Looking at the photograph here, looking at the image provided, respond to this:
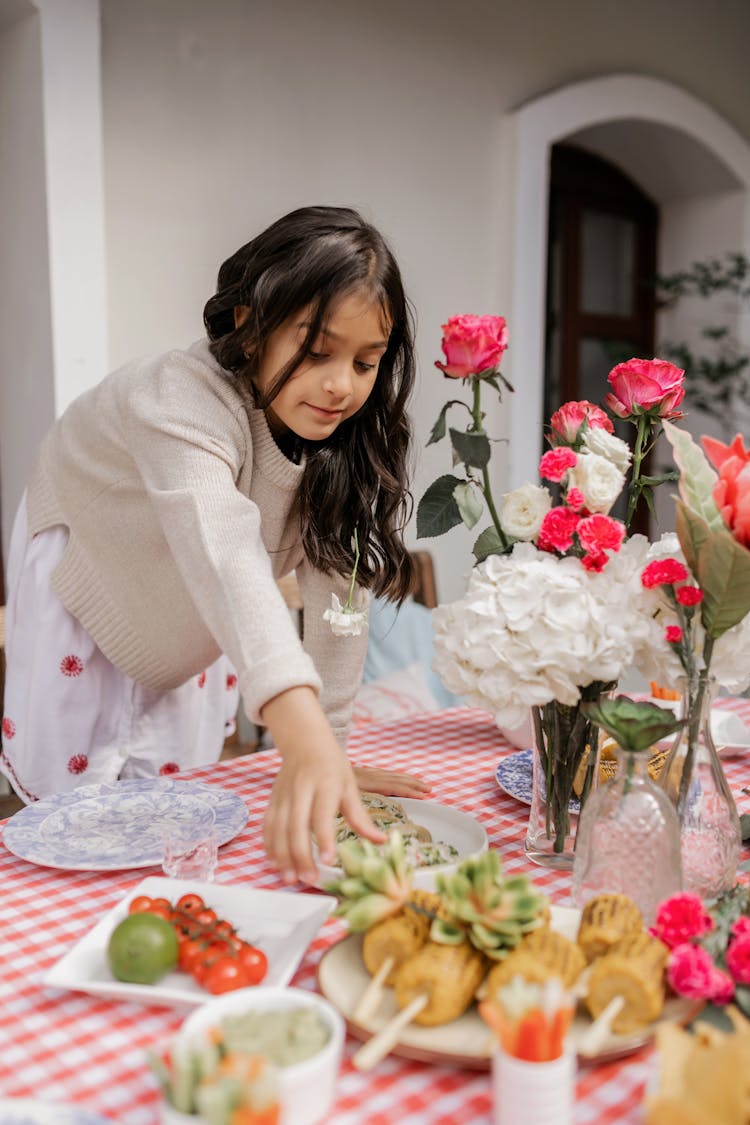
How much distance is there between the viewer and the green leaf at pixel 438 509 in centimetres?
104

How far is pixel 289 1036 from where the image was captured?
69 centimetres

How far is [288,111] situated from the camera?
301 centimetres

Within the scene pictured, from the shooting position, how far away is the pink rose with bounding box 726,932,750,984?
779 mm

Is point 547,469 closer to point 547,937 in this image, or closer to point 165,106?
point 547,937

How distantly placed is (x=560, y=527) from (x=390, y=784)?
0.48 meters

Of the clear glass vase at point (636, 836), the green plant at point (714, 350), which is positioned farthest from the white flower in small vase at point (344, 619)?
the green plant at point (714, 350)

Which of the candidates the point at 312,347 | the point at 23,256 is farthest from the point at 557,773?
the point at 23,256

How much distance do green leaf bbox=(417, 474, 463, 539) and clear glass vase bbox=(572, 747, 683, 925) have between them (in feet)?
0.90

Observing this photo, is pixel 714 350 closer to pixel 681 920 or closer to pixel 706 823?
pixel 706 823

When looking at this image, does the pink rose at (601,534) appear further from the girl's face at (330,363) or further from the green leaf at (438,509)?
the girl's face at (330,363)

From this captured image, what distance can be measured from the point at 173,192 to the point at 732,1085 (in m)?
2.65

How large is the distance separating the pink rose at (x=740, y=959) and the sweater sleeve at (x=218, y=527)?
41cm

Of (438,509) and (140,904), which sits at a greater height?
(438,509)

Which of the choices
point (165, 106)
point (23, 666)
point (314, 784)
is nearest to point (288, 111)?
point (165, 106)
